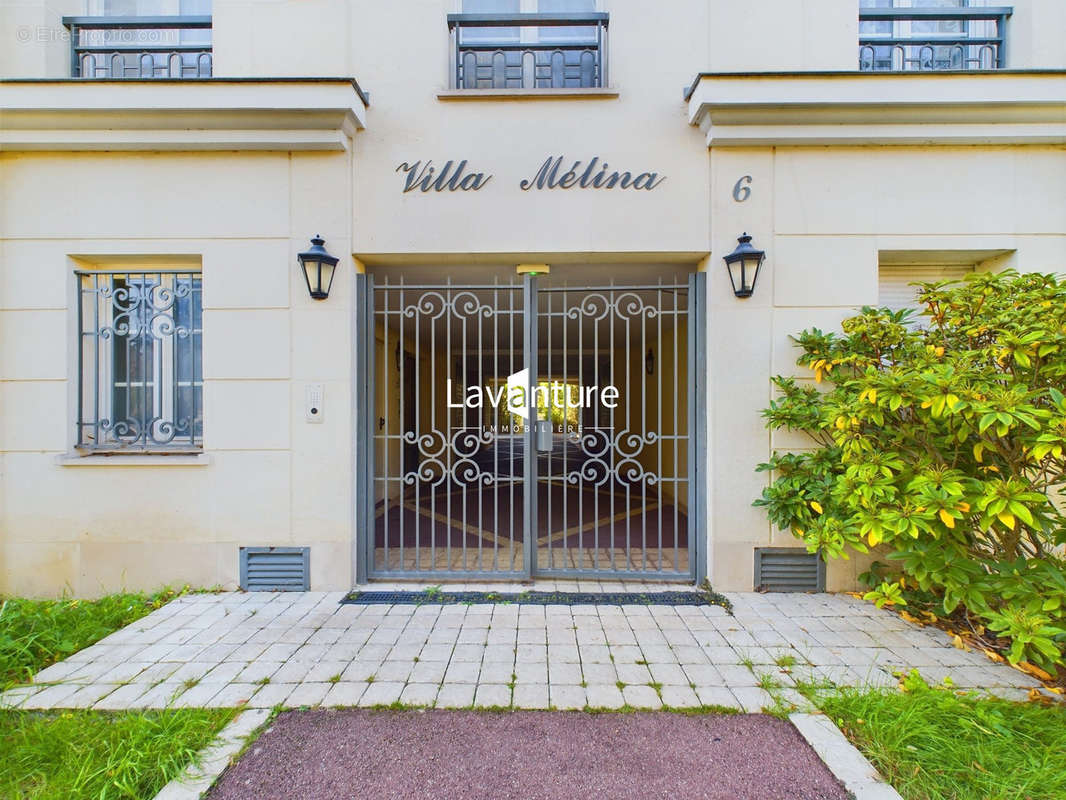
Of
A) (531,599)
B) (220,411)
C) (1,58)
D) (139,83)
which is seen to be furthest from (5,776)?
(1,58)

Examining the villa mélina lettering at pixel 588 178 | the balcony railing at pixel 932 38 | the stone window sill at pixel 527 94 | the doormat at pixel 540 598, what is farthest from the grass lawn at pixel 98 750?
the balcony railing at pixel 932 38

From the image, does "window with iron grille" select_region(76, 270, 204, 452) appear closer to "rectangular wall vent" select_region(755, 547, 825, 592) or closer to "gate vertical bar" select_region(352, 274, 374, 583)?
"gate vertical bar" select_region(352, 274, 374, 583)

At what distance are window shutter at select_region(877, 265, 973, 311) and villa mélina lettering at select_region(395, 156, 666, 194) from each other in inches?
83.8

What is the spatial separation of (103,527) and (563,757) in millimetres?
4035

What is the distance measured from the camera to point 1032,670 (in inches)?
101

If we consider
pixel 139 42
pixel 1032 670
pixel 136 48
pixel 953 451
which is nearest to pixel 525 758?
pixel 1032 670

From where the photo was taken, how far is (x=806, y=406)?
11.3 feet

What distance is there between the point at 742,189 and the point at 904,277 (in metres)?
1.65

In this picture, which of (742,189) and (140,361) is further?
(140,361)

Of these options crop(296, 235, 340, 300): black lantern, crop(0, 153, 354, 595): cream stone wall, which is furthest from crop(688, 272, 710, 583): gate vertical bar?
crop(296, 235, 340, 300): black lantern

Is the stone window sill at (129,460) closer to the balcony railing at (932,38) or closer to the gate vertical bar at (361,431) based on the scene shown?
the gate vertical bar at (361,431)

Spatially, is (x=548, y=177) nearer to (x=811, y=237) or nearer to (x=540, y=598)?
(x=811, y=237)

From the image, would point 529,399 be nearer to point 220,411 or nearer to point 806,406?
point 806,406

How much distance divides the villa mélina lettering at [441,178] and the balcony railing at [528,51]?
81 centimetres
